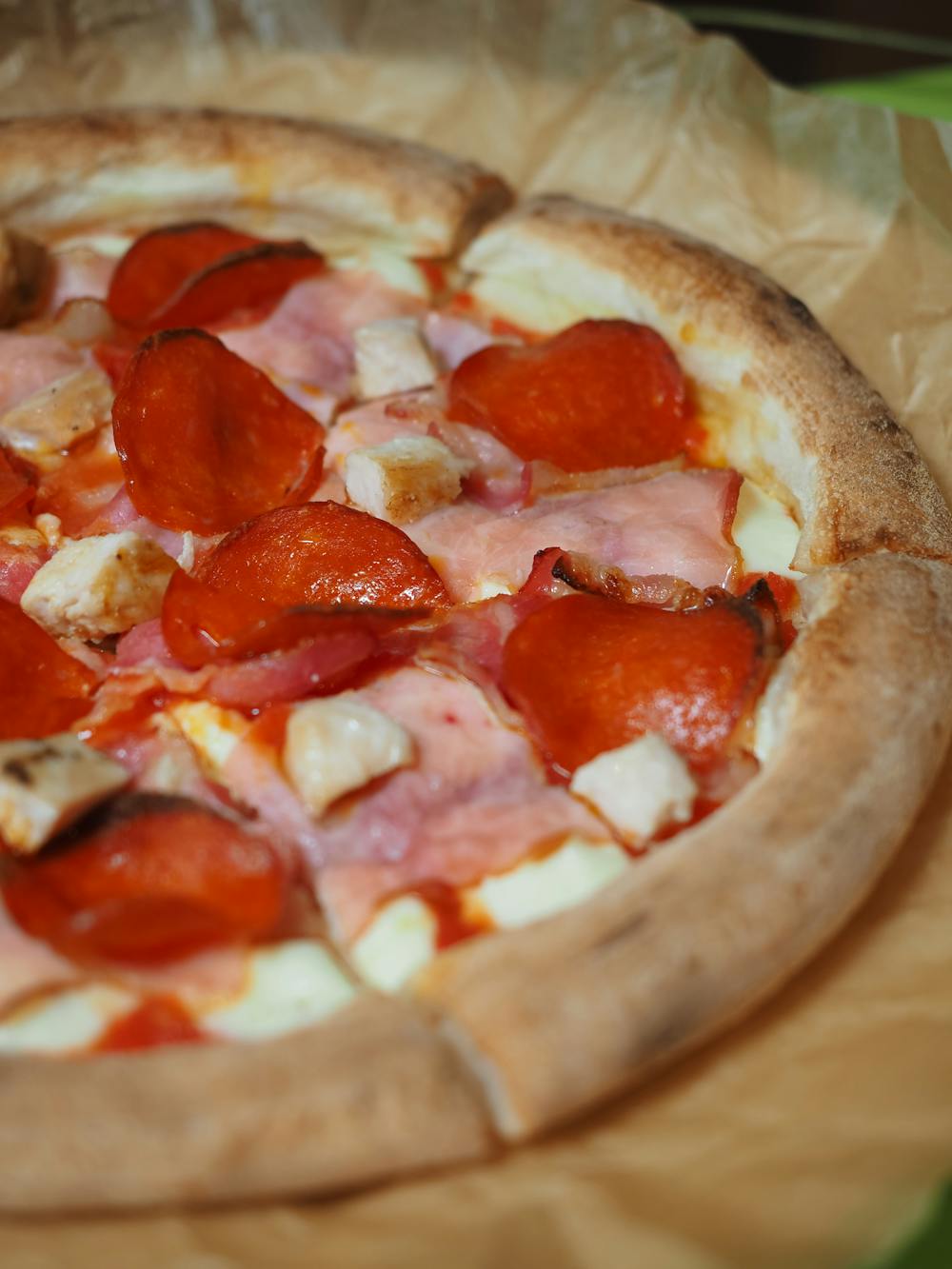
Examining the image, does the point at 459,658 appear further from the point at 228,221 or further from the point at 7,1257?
the point at 228,221

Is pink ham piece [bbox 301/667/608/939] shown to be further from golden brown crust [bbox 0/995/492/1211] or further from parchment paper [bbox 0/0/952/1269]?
parchment paper [bbox 0/0/952/1269]

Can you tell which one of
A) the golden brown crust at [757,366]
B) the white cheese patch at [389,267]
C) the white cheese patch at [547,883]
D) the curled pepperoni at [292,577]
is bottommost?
the white cheese patch at [547,883]

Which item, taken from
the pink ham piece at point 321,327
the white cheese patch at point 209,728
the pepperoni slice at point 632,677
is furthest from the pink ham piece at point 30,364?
the pepperoni slice at point 632,677

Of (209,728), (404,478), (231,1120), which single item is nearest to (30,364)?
(404,478)

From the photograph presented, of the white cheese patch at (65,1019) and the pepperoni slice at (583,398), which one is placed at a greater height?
the pepperoni slice at (583,398)

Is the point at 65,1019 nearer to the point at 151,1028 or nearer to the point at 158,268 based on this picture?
the point at 151,1028

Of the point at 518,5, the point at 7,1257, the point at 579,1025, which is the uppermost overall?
the point at 518,5

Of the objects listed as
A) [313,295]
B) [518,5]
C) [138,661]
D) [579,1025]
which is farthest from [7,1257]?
[518,5]

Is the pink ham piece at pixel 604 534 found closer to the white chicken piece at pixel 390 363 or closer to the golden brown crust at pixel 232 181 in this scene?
the white chicken piece at pixel 390 363
